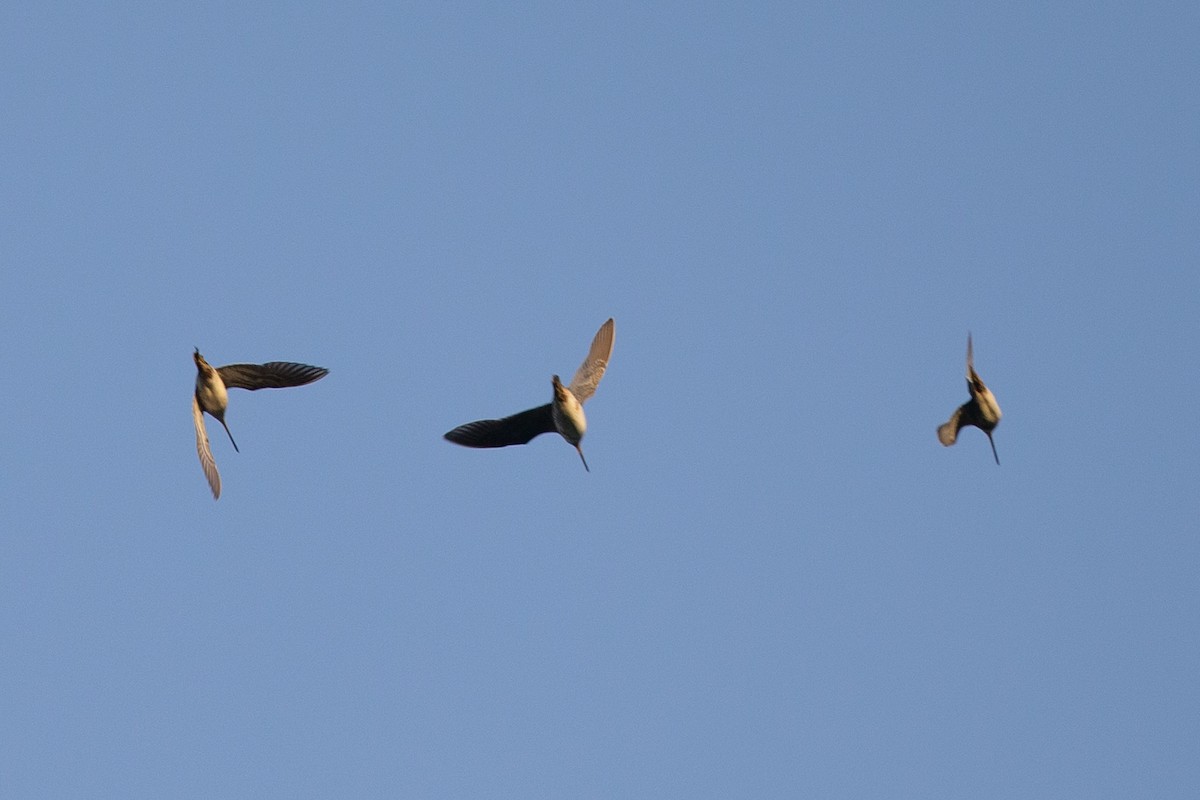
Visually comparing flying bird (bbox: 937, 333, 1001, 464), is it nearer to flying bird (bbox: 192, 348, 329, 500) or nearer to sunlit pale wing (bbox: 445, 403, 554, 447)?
sunlit pale wing (bbox: 445, 403, 554, 447)

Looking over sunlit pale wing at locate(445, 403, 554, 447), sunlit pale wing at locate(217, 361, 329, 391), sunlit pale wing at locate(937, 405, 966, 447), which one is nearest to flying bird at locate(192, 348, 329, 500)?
sunlit pale wing at locate(217, 361, 329, 391)

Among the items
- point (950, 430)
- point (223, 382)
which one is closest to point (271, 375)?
point (223, 382)

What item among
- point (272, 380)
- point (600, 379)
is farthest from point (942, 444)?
point (272, 380)

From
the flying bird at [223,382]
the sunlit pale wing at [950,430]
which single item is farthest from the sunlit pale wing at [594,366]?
the sunlit pale wing at [950,430]

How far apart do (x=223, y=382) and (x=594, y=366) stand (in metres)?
7.46

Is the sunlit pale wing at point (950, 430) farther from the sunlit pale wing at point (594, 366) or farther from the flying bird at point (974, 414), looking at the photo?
the sunlit pale wing at point (594, 366)

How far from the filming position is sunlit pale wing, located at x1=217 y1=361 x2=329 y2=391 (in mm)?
42312

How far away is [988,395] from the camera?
43.8m

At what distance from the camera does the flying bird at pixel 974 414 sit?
43425 mm

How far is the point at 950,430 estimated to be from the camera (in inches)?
1777

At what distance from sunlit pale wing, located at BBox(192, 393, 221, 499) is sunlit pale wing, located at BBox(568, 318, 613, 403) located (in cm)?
724

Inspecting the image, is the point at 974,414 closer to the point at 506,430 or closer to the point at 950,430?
the point at 950,430

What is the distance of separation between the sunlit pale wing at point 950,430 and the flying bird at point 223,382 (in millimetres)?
13150

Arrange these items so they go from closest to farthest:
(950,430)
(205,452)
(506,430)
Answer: (205,452) → (506,430) → (950,430)
